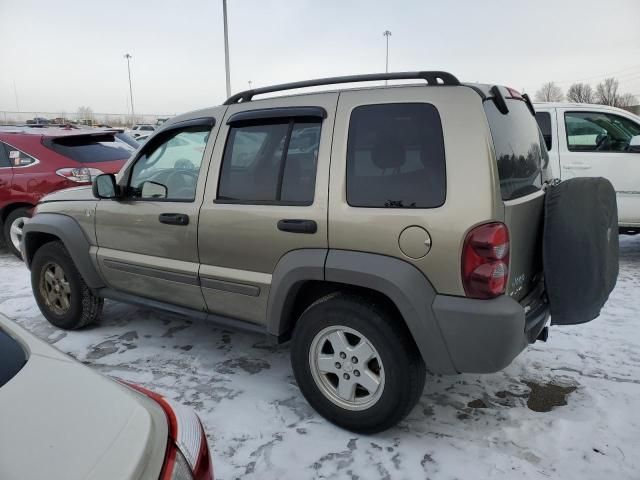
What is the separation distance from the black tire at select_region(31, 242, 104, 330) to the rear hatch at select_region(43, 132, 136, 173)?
94.8 inches

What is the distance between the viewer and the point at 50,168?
20.5 feet

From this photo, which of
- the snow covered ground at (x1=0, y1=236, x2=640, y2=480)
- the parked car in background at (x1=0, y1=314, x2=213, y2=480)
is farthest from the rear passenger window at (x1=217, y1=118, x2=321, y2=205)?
the parked car in background at (x1=0, y1=314, x2=213, y2=480)

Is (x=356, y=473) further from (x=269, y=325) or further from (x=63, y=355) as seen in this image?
(x=63, y=355)

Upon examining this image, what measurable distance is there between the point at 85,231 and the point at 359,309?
8.45ft

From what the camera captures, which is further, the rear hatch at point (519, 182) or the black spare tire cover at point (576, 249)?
the black spare tire cover at point (576, 249)

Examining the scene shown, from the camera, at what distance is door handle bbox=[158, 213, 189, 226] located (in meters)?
3.20

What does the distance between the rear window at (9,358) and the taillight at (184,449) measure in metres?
0.46

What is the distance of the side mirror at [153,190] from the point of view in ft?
11.3

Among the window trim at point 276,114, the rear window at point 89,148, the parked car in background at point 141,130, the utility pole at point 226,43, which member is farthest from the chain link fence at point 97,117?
the window trim at point 276,114

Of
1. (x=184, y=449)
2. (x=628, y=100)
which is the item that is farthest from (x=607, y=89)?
(x=184, y=449)

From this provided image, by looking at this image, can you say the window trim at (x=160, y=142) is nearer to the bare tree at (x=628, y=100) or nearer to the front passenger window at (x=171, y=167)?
the front passenger window at (x=171, y=167)

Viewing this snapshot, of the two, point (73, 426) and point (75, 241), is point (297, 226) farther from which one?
point (75, 241)

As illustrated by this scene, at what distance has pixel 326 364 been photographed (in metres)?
2.73

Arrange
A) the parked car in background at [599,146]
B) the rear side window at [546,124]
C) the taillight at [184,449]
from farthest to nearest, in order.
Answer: the rear side window at [546,124], the parked car in background at [599,146], the taillight at [184,449]
